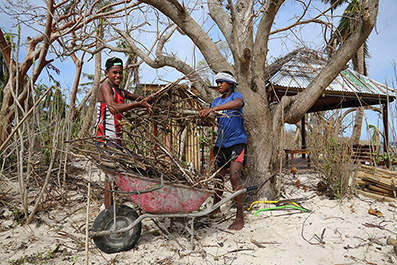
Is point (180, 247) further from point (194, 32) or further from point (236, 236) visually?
point (194, 32)

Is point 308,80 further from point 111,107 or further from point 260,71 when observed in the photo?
point 111,107

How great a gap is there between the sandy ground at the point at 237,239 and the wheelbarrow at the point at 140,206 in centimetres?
14

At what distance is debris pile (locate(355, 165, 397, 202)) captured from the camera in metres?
3.85

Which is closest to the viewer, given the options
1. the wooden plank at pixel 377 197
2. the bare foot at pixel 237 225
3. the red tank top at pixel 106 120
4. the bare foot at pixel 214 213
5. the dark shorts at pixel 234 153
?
the red tank top at pixel 106 120

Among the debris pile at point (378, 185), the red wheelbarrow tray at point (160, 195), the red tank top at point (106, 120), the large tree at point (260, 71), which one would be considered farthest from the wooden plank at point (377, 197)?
the red tank top at point (106, 120)

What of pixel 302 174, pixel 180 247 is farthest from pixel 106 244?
pixel 302 174

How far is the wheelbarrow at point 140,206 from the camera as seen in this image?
2084mm

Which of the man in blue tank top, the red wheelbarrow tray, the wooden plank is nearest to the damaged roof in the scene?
the wooden plank

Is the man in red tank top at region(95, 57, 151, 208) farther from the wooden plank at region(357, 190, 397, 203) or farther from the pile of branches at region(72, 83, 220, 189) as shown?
the wooden plank at region(357, 190, 397, 203)

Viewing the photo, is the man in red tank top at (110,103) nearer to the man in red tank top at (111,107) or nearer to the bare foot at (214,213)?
the man in red tank top at (111,107)

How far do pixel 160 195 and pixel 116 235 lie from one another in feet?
2.03

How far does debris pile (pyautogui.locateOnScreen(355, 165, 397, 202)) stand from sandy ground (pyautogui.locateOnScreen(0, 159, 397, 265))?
37cm

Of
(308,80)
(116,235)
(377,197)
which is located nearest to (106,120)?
(116,235)

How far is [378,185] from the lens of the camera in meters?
3.99
